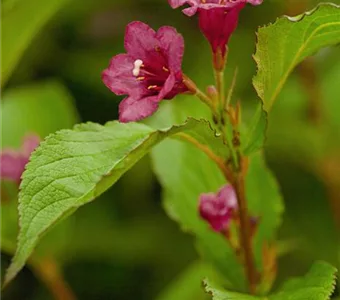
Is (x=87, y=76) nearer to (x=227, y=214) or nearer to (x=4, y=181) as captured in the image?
(x=4, y=181)

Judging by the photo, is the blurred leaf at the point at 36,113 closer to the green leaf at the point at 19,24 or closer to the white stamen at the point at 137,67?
the green leaf at the point at 19,24

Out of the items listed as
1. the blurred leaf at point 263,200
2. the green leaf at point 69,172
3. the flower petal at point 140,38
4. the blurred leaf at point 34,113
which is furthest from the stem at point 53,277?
the flower petal at point 140,38

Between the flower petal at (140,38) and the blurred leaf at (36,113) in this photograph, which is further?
A: the blurred leaf at (36,113)

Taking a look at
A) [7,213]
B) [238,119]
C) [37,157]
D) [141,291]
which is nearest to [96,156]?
[37,157]

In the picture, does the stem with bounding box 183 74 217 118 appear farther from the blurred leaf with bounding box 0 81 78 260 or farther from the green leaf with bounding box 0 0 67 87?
the blurred leaf with bounding box 0 81 78 260

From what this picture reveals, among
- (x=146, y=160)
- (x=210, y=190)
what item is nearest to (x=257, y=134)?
(x=210, y=190)

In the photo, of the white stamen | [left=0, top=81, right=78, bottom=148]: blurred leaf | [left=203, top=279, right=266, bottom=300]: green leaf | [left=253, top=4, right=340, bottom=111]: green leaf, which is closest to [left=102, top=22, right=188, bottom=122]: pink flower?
the white stamen

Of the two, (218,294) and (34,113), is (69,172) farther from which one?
(34,113)
